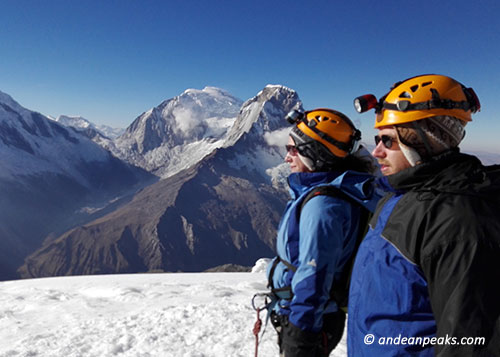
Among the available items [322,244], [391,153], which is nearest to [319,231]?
[322,244]

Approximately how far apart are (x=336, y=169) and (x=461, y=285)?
2.58 m

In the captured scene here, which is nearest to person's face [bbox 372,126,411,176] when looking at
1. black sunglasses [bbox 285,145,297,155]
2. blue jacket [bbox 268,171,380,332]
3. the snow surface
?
blue jacket [bbox 268,171,380,332]

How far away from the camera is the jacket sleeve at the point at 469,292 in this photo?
1536 millimetres

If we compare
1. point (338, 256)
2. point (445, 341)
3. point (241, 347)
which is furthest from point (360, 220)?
point (241, 347)

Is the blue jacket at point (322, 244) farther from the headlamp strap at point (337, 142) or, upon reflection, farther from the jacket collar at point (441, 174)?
the jacket collar at point (441, 174)

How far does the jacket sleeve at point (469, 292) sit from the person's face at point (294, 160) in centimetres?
261

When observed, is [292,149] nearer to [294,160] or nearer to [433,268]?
Answer: [294,160]

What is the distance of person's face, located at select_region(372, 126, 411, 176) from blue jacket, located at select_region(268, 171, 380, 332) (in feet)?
2.30

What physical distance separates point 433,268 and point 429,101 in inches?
52.0

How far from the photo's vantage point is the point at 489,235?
157cm

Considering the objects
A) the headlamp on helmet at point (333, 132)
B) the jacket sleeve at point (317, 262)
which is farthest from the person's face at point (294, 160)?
the jacket sleeve at point (317, 262)

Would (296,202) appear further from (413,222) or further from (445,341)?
(445,341)

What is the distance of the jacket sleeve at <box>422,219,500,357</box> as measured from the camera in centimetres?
154

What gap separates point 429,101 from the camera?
2.39 metres
